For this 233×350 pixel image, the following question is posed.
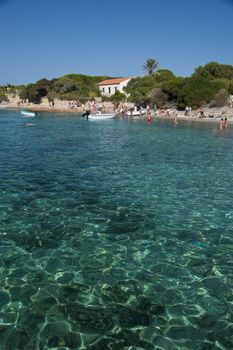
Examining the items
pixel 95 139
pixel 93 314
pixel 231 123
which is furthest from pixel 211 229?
pixel 231 123

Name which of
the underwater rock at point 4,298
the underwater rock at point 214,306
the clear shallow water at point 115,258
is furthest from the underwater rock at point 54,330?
the underwater rock at point 214,306

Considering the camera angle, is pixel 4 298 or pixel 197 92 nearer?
pixel 4 298

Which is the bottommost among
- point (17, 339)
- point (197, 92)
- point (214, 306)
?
point (214, 306)

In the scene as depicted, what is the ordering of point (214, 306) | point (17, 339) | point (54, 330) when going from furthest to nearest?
1. point (214, 306)
2. point (54, 330)
3. point (17, 339)

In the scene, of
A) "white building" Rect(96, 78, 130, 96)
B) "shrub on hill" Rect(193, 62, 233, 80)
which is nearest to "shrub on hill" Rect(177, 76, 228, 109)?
"shrub on hill" Rect(193, 62, 233, 80)

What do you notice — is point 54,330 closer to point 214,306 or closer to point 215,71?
point 214,306

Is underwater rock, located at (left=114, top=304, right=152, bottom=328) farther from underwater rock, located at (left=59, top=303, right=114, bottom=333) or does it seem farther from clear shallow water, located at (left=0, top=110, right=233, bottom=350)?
underwater rock, located at (left=59, top=303, right=114, bottom=333)

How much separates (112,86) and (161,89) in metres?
32.4

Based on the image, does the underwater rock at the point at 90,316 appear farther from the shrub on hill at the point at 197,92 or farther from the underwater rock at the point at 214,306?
the shrub on hill at the point at 197,92

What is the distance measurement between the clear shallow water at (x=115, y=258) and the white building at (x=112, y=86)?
262ft

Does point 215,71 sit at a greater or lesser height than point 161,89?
greater

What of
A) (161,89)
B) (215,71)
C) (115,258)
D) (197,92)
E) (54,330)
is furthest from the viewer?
(215,71)

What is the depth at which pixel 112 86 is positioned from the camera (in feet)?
315

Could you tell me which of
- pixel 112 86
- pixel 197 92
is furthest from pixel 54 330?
pixel 112 86
